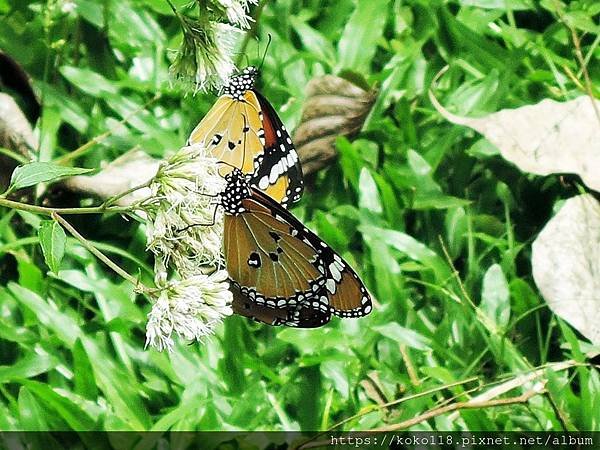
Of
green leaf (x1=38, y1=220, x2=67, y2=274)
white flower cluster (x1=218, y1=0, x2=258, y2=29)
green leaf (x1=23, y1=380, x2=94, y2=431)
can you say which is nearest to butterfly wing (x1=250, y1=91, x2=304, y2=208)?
green leaf (x1=23, y1=380, x2=94, y2=431)

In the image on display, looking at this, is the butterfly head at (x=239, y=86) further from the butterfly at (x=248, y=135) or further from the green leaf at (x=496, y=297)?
the green leaf at (x=496, y=297)

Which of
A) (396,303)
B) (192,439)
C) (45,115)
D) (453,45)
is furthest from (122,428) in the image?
(453,45)

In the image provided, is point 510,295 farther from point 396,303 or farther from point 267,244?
point 267,244

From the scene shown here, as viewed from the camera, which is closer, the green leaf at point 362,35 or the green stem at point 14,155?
the green stem at point 14,155

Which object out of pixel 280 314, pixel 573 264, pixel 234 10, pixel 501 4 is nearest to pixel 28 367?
pixel 280 314

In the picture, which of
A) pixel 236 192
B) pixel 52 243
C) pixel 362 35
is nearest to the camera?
pixel 52 243

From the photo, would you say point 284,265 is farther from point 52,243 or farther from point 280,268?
point 52,243

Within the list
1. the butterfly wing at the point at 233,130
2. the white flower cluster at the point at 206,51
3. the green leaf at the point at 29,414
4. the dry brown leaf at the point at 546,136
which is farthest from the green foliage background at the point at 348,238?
the white flower cluster at the point at 206,51
